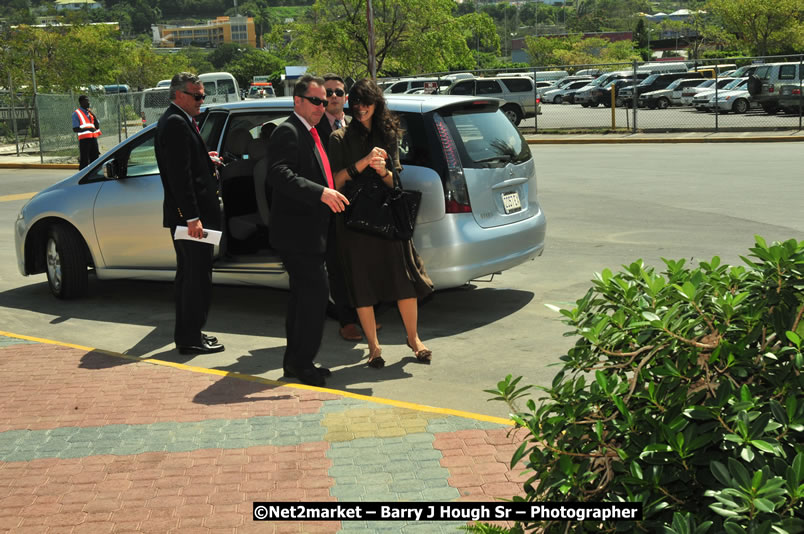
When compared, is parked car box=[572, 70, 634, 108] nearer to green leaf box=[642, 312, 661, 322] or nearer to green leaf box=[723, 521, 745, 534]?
green leaf box=[642, 312, 661, 322]

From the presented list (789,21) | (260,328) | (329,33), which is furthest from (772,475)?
(789,21)

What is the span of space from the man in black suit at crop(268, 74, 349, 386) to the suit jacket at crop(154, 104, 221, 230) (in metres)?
0.92

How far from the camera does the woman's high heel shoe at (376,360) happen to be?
21.2ft

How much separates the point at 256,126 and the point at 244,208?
76cm

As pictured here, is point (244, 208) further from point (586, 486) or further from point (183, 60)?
point (183, 60)

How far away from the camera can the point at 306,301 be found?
5.98 metres

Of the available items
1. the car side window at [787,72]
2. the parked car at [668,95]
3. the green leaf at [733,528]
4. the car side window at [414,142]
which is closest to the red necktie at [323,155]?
the car side window at [414,142]

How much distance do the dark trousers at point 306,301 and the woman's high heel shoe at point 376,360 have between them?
562mm

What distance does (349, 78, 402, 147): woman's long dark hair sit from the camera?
6219 mm

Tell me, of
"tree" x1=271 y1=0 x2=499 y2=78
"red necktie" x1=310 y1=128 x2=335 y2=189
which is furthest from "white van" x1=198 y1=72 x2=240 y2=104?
"red necktie" x1=310 y1=128 x2=335 y2=189

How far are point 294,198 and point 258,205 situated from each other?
168cm

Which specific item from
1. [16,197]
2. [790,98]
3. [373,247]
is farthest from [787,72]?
[373,247]

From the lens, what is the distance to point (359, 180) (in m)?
6.36

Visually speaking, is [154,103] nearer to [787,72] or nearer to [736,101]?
[736,101]
